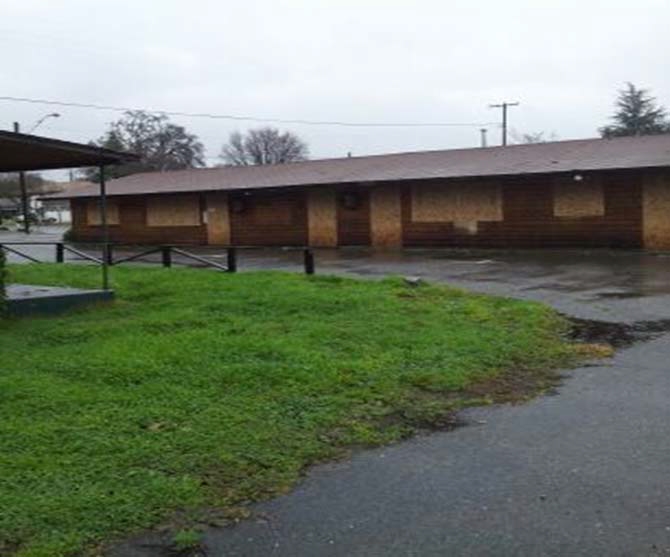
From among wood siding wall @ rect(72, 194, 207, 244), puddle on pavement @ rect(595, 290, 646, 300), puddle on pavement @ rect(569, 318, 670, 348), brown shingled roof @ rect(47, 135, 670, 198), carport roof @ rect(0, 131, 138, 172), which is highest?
brown shingled roof @ rect(47, 135, 670, 198)

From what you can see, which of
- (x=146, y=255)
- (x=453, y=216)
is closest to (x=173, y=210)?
(x=146, y=255)

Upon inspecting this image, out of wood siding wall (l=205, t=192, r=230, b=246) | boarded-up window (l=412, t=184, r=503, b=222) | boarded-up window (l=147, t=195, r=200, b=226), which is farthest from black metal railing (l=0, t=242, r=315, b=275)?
boarded-up window (l=412, t=184, r=503, b=222)

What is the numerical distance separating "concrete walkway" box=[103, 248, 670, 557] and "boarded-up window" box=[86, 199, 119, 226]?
3395 cm

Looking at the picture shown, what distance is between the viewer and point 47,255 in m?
31.0

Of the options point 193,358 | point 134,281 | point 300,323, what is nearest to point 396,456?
point 193,358

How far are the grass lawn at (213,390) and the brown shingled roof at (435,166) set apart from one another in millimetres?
14652

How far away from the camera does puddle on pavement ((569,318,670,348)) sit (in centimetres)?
1022

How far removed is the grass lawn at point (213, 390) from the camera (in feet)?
16.0

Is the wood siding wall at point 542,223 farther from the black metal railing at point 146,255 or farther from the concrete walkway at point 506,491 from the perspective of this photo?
the concrete walkway at point 506,491

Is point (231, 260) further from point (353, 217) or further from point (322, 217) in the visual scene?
point (322, 217)

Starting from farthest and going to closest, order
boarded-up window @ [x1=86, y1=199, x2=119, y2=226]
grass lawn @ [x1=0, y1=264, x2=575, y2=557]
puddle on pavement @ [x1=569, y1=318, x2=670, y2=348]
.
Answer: boarded-up window @ [x1=86, y1=199, x2=119, y2=226]
puddle on pavement @ [x1=569, y1=318, x2=670, y2=348]
grass lawn @ [x1=0, y1=264, x2=575, y2=557]

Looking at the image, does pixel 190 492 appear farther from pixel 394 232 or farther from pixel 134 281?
pixel 394 232

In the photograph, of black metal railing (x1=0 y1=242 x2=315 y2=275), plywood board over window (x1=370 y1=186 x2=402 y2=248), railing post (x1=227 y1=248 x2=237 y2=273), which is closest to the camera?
black metal railing (x1=0 y1=242 x2=315 y2=275)

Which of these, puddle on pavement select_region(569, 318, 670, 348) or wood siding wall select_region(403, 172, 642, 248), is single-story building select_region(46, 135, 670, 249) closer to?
wood siding wall select_region(403, 172, 642, 248)
